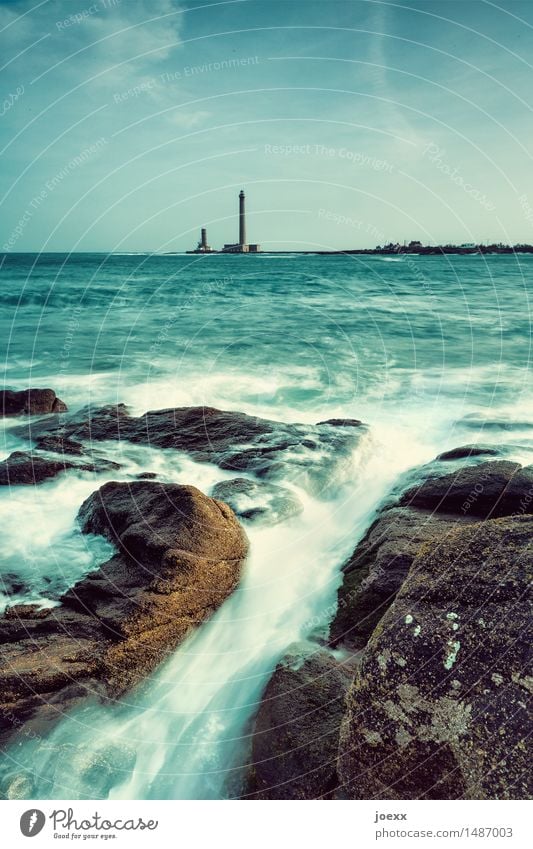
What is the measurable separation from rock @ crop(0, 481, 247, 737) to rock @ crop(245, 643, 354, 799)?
1.06 meters

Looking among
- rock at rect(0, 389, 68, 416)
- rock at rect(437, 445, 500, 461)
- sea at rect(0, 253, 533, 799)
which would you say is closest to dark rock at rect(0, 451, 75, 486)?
sea at rect(0, 253, 533, 799)

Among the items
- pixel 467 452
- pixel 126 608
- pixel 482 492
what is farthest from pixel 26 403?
pixel 482 492

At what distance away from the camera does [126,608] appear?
13.9 ft

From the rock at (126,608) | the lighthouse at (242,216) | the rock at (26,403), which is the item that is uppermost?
the lighthouse at (242,216)

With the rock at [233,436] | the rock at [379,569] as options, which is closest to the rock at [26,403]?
the rock at [233,436]

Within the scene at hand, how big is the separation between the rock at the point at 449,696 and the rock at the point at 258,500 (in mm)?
3486

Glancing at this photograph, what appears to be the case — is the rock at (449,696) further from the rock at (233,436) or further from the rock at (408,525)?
the rock at (233,436)

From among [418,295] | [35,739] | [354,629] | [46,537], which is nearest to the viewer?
[35,739]

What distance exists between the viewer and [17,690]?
11.8ft

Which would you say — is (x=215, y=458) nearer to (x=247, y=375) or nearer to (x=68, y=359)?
(x=247, y=375)

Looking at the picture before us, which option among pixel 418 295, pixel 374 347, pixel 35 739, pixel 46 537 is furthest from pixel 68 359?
pixel 418 295

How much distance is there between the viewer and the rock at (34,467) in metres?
7.05

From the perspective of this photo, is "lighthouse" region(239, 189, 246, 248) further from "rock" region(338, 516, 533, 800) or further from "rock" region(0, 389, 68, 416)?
"rock" region(338, 516, 533, 800)
